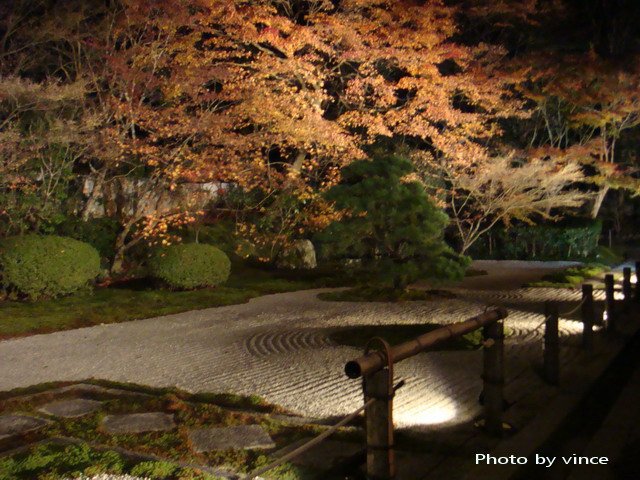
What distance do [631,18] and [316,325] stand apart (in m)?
19.5

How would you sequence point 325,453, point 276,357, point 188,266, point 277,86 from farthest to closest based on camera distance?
point 277,86
point 188,266
point 276,357
point 325,453

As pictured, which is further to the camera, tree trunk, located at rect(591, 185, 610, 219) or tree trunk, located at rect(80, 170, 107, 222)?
tree trunk, located at rect(591, 185, 610, 219)

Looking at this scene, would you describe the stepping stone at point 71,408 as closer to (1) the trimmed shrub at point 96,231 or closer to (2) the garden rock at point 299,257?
(1) the trimmed shrub at point 96,231

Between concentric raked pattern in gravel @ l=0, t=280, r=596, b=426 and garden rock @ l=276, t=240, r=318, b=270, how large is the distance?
21.5ft

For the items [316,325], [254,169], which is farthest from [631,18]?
[316,325]

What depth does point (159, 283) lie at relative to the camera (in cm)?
1515

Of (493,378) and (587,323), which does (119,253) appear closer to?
(587,323)

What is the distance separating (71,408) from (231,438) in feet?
6.15

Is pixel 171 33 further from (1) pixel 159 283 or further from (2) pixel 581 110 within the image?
(2) pixel 581 110

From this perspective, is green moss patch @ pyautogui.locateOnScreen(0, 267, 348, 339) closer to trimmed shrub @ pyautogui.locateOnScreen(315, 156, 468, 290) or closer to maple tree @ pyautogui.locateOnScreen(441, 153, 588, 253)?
trimmed shrub @ pyautogui.locateOnScreen(315, 156, 468, 290)

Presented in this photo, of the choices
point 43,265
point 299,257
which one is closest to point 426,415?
point 43,265

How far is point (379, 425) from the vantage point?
366 centimetres

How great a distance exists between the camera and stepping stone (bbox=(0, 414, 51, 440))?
4773 mm

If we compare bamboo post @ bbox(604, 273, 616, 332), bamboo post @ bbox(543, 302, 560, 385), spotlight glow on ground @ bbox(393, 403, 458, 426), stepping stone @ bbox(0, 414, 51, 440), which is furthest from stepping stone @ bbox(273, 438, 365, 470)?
bamboo post @ bbox(604, 273, 616, 332)
